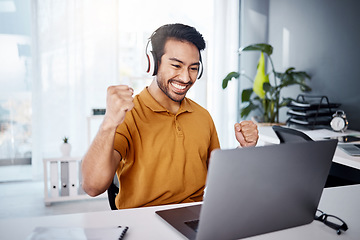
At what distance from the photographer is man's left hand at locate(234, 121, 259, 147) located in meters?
1.27

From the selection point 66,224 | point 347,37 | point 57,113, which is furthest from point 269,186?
point 57,113

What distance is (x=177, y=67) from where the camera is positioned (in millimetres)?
1382

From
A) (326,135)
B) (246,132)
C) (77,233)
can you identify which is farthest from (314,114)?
(77,233)

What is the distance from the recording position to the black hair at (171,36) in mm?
1380

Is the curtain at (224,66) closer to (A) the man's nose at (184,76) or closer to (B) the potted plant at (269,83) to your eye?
(B) the potted plant at (269,83)

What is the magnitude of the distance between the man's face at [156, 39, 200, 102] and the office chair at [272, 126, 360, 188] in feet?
2.26

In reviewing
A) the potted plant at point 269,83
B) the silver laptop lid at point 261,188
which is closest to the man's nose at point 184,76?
the silver laptop lid at point 261,188

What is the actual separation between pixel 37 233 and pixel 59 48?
3011 mm

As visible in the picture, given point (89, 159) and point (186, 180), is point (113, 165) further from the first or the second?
point (186, 180)

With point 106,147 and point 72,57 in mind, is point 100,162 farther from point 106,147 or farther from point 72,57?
point 72,57

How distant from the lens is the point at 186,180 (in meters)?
1.33

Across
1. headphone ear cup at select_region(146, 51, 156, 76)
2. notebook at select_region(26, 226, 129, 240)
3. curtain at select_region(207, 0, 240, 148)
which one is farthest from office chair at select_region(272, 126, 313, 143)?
curtain at select_region(207, 0, 240, 148)

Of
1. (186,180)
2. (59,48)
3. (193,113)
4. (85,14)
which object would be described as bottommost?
(186,180)

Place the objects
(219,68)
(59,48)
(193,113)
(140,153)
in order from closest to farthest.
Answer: (140,153) → (193,113) → (59,48) → (219,68)
